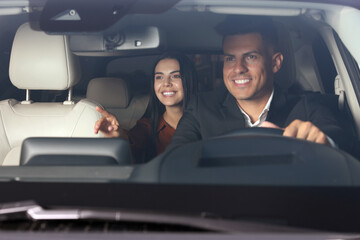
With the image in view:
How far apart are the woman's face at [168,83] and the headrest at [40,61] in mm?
415

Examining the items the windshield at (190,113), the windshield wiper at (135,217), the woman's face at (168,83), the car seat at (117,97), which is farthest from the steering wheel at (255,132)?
the car seat at (117,97)

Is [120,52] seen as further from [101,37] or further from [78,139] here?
[78,139]

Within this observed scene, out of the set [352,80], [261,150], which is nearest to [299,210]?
[261,150]

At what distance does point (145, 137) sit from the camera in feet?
7.69

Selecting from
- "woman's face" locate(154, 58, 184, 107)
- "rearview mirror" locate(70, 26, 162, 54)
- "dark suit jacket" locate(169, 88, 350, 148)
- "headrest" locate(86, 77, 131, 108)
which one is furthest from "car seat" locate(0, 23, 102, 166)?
"dark suit jacket" locate(169, 88, 350, 148)

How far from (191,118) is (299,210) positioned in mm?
876

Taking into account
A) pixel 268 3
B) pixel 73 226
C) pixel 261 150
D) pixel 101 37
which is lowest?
pixel 73 226

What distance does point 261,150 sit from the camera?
1.54 meters

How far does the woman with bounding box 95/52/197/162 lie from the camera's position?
7.51 feet

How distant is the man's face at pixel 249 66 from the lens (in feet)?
6.81

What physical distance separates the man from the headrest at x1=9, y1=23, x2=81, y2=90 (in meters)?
0.63

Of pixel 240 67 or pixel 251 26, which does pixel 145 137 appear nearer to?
pixel 240 67

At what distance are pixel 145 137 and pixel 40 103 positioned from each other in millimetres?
772

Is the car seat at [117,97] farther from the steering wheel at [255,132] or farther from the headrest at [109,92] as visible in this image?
the steering wheel at [255,132]
